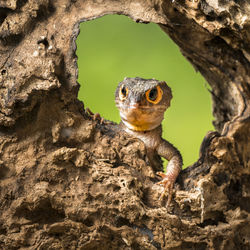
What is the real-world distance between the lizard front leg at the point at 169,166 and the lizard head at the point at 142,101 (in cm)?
22

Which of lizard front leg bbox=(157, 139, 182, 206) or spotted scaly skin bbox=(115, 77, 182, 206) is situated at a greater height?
spotted scaly skin bbox=(115, 77, 182, 206)

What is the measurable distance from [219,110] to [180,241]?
1.75 metres

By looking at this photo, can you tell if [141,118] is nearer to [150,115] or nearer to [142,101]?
[150,115]

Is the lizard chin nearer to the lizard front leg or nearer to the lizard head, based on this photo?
the lizard head

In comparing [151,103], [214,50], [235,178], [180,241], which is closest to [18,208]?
[180,241]

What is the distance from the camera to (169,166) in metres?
2.96

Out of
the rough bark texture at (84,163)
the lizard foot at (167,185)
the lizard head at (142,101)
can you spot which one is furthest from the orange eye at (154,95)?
the lizard foot at (167,185)

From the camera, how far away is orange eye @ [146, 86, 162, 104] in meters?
2.97

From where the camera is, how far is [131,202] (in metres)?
2.42

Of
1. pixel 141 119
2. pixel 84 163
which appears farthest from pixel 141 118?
pixel 84 163

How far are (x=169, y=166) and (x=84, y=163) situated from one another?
771 millimetres

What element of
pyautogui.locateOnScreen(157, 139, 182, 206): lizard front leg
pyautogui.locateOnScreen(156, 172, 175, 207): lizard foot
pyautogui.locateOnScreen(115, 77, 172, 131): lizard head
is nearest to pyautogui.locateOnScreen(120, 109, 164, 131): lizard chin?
pyautogui.locateOnScreen(115, 77, 172, 131): lizard head

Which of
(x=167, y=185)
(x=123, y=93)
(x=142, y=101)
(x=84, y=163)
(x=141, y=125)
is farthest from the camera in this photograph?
(x=141, y=125)

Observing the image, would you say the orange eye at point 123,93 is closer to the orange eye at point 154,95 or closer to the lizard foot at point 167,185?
the orange eye at point 154,95
